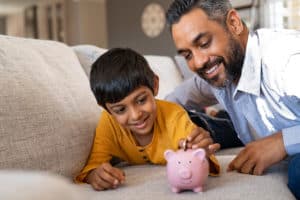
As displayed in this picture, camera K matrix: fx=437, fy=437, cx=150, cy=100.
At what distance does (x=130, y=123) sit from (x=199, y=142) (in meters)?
0.20

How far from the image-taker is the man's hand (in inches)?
42.7

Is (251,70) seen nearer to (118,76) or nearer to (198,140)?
(198,140)

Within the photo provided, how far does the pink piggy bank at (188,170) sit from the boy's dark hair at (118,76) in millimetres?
264

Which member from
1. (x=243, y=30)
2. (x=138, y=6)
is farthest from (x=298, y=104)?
(x=138, y=6)

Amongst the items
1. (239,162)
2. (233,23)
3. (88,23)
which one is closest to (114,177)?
(239,162)

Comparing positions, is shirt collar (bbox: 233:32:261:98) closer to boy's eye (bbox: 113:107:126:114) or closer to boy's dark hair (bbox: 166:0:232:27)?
boy's dark hair (bbox: 166:0:232:27)

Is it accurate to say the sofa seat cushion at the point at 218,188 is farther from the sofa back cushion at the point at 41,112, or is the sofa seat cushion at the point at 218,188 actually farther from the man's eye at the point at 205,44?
the man's eye at the point at 205,44

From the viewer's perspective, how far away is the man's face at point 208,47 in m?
1.17

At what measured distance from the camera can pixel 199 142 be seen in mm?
1104

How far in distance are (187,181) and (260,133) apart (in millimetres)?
410

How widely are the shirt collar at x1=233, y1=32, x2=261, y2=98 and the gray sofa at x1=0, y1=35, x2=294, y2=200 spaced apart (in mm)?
222

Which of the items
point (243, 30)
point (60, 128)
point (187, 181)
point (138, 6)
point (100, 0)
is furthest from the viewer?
point (100, 0)

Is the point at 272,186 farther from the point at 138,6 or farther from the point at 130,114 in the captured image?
the point at 138,6

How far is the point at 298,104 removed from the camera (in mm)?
1117
